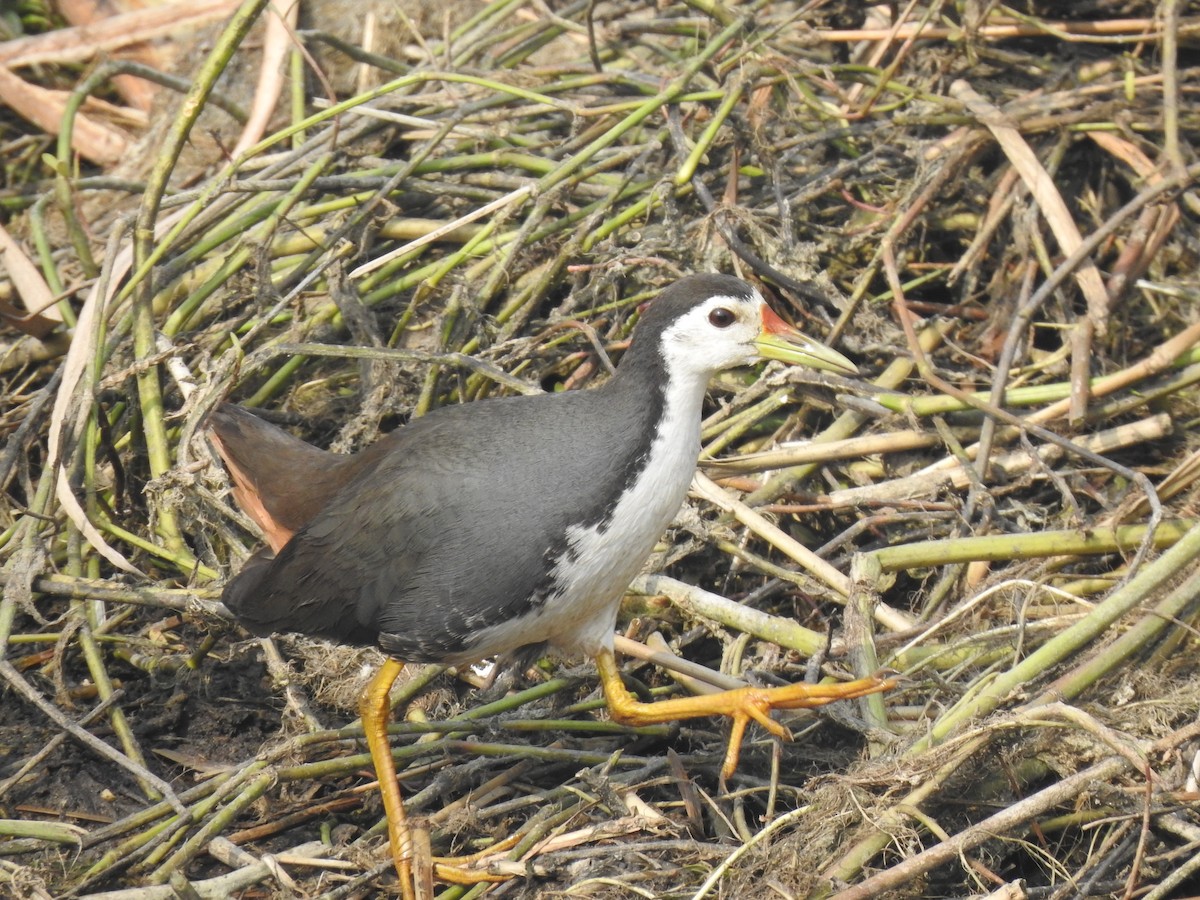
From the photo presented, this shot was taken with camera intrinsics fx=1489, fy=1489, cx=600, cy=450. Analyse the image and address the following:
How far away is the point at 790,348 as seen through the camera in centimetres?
407

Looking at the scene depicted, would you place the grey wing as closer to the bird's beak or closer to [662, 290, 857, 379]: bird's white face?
[662, 290, 857, 379]: bird's white face

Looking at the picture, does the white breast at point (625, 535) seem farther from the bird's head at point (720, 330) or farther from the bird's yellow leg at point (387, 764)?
the bird's yellow leg at point (387, 764)

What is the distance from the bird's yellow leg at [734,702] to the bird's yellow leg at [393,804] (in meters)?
0.49

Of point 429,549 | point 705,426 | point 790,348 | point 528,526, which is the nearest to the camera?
point 528,526

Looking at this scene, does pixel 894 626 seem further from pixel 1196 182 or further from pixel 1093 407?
pixel 1196 182

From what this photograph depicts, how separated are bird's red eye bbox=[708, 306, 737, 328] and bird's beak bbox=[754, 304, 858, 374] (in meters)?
0.11

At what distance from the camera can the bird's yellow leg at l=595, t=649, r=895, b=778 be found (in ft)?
12.7

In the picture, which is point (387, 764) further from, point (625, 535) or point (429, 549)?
point (625, 535)

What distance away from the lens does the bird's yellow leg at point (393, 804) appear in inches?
154

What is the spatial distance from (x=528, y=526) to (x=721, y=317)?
768mm

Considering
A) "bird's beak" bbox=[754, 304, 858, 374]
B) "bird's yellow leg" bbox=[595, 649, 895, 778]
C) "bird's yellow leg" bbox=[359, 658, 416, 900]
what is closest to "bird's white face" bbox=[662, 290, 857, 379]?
"bird's beak" bbox=[754, 304, 858, 374]

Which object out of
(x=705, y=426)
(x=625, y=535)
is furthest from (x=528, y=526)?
(x=705, y=426)

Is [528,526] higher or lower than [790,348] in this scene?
lower

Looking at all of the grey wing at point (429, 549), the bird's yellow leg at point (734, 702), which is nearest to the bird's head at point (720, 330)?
the grey wing at point (429, 549)
